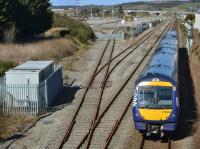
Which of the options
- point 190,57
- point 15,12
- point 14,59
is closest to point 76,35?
point 15,12

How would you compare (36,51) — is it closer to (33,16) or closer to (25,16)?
(25,16)

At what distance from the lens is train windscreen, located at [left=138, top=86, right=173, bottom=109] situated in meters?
16.6

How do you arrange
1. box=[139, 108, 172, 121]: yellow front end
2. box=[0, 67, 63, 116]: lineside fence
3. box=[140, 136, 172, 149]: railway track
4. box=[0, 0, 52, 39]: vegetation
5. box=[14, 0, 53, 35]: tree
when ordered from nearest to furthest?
box=[140, 136, 172, 149]: railway track
box=[139, 108, 172, 121]: yellow front end
box=[0, 67, 63, 116]: lineside fence
box=[0, 0, 52, 39]: vegetation
box=[14, 0, 53, 35]: tree

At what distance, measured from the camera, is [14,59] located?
33.2m

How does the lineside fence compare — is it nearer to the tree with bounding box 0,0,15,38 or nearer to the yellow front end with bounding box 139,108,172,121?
the yellow front end with bounding box 139,108,172,121

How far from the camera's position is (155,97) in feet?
55.3

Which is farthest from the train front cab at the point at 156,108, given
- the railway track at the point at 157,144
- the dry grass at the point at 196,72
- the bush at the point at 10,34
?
the bush at the point at 10,34

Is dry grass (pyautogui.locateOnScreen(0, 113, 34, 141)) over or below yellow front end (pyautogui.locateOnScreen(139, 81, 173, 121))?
below

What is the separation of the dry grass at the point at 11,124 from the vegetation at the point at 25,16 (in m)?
20.1

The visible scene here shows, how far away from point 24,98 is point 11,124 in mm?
2249

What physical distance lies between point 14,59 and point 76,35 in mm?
24048

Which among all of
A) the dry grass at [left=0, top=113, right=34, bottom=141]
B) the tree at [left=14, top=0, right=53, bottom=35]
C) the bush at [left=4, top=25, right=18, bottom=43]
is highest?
the tree at [left=14, top=0, right=53, bottom=35]

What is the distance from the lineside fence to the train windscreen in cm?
603

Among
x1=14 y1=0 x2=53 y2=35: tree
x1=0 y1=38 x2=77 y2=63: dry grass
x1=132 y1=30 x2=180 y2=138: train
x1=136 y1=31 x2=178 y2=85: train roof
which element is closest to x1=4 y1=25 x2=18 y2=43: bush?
x1=0 y1=38 x2=77 y2=63: dry grass
